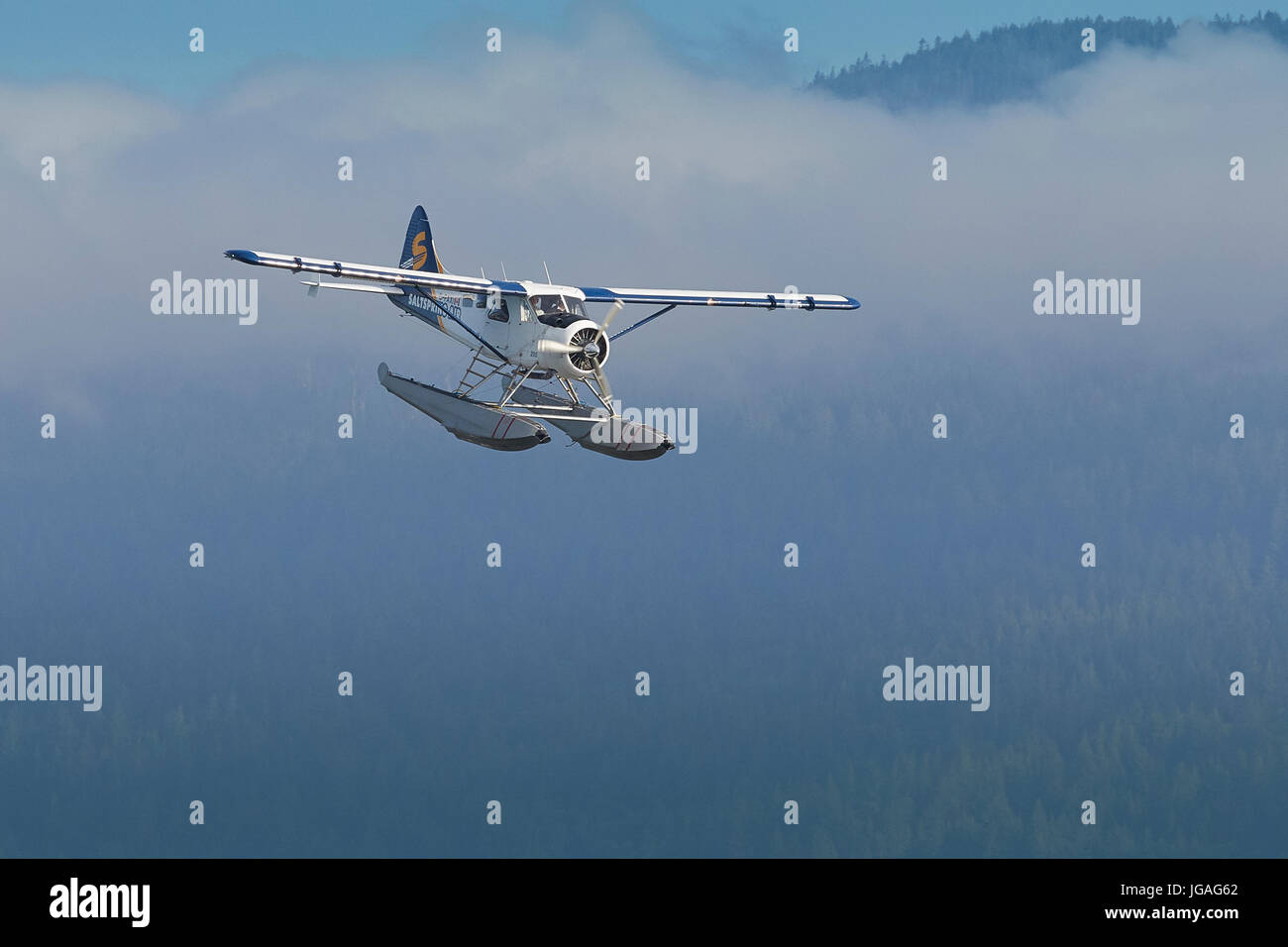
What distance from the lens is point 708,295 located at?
46.4 m

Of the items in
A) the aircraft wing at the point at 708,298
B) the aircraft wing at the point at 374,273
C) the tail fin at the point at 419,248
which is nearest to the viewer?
the aircraft wing at the point at 374,273

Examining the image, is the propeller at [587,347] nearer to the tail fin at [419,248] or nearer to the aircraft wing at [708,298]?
the aircraft wing at [708,298]

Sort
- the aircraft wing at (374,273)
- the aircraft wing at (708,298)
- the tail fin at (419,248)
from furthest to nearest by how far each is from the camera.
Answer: the tail fin at (419,248), the aircraft wing at (708,298), the aircraft wing at (374,273)

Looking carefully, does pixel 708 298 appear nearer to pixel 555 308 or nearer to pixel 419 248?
pixel 555 308

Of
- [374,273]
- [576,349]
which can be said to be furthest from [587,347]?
[374,273]

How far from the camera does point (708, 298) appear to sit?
152 ft

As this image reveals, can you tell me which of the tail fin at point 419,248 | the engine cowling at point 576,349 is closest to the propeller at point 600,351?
the engine cowling at point 576,349

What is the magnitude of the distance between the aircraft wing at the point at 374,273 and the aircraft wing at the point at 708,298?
8.91 feet

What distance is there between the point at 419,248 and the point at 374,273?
8140 millimetres

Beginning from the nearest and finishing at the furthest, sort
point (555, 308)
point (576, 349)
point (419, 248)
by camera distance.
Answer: point (576, 349) < point (555, 308) < point (419, 248)

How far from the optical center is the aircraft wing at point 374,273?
40062 mm
